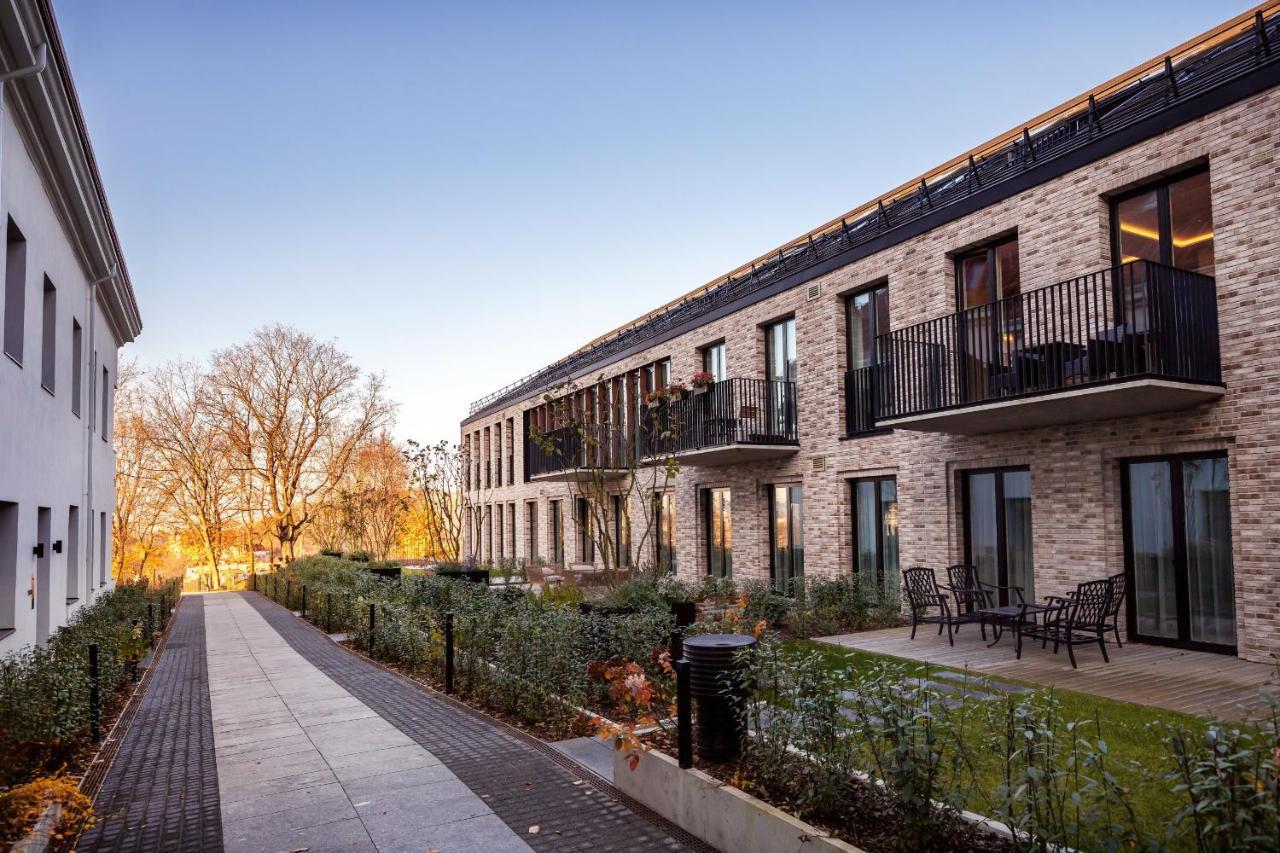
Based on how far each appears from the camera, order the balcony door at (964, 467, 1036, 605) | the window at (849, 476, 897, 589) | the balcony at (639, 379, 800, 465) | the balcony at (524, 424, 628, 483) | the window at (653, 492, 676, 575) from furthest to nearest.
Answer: the window at (653, 492, 676, 575)
the balcony at (524, 424, 628, 483)
the balcony at (639, 379, 800, 465)
the window at (849, 476, 897, 589)
the balcony door at (964, 467, 1036, 605)

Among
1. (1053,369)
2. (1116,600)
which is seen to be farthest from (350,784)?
(1053,369)

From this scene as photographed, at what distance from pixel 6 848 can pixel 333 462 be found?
1340 inches

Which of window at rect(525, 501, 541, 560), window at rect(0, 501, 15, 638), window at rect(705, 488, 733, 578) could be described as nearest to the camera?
window at rect(0, 501, 15, 638)

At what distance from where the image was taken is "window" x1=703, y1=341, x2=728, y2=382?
1777cm

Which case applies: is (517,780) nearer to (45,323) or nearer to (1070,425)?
(1070,425)

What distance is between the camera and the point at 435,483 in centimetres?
2428

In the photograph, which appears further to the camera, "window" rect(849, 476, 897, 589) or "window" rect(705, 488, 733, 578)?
"window" rect(705, 488, 733, 578)

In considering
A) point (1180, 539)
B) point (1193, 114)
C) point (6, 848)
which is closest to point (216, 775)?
point (6, 848)

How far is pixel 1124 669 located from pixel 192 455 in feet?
120

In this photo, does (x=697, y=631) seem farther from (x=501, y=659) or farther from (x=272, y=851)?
(x=272, y=851)

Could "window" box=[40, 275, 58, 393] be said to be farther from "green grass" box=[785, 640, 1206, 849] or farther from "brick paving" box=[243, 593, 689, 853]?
"green grass" box=[785, 640, 1206, 849]

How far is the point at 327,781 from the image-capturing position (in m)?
5.61

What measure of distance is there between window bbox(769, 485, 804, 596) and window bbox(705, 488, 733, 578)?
133 centimetres

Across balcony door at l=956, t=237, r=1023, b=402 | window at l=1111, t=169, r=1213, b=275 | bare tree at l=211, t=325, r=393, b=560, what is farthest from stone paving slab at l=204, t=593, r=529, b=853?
bare tree at l=211, t=325, r=393, b=560
